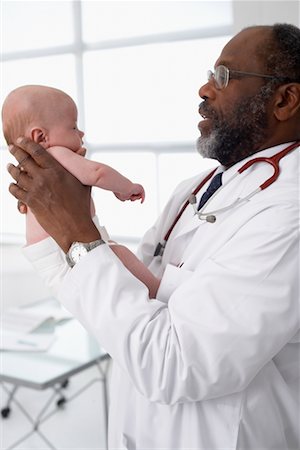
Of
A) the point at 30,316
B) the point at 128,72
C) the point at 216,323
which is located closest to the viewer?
the point at 216,323

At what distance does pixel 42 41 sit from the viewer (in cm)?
407

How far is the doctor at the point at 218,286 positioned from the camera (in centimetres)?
102

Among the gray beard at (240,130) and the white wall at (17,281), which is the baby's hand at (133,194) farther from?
the white wall at (17,281)

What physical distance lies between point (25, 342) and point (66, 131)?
146 cm

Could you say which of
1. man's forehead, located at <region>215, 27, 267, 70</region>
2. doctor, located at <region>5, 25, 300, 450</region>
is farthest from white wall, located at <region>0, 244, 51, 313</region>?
man's forehead, located at <region>215, 27, 267, 70</region>

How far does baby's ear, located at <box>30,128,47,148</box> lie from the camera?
1245 mm

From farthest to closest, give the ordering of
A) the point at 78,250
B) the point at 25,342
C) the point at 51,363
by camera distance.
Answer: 1. the point at 25,342
2. the point at 51,363
3. the point at 78,250

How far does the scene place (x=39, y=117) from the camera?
1.25 m

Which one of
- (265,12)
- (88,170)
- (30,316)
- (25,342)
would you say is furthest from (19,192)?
(265,12)

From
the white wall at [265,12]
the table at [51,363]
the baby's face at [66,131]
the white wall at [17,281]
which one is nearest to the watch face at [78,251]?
the baby's face at [66,131]

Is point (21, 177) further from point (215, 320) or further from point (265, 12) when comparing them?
point (265, 12)

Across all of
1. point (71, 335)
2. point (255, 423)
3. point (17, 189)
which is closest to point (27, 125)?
point (17, 189)

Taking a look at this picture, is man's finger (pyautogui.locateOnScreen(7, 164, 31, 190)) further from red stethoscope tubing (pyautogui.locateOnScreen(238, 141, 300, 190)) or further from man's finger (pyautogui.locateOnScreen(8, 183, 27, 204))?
red stethoscope tubing (pyautogui.locateOnScreen(238, 141, 300, 190))

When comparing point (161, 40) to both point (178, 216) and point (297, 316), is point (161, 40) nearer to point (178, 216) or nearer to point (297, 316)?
point (178, 216)
